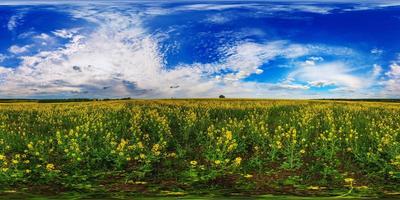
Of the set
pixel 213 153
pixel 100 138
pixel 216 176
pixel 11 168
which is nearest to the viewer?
pixel 216 176

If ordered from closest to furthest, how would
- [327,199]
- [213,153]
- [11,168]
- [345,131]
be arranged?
[327,199] < [11,168] < [213,153] < [345,131]

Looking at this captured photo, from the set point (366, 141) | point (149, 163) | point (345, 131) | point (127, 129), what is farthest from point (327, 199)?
point (127, 129)

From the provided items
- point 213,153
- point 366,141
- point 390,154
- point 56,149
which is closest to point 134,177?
point 213,153

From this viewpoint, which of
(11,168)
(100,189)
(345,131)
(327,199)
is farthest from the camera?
(345,131)

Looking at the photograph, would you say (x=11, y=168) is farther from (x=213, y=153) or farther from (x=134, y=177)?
(x=213, y=153)

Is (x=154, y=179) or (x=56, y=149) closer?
(x=154, y=179)

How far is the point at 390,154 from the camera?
1176 centimetres

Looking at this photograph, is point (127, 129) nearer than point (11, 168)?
No

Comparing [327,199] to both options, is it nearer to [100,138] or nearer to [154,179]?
[154,179]

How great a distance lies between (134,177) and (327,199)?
14.5 ft

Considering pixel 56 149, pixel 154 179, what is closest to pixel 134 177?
pixel 154 179

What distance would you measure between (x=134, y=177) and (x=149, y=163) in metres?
1.08

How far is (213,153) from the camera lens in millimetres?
12133

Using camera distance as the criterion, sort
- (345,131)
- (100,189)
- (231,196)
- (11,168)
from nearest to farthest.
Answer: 1. (231,196)
2. (100,189)
3. (11,168)
4. (345,131)
